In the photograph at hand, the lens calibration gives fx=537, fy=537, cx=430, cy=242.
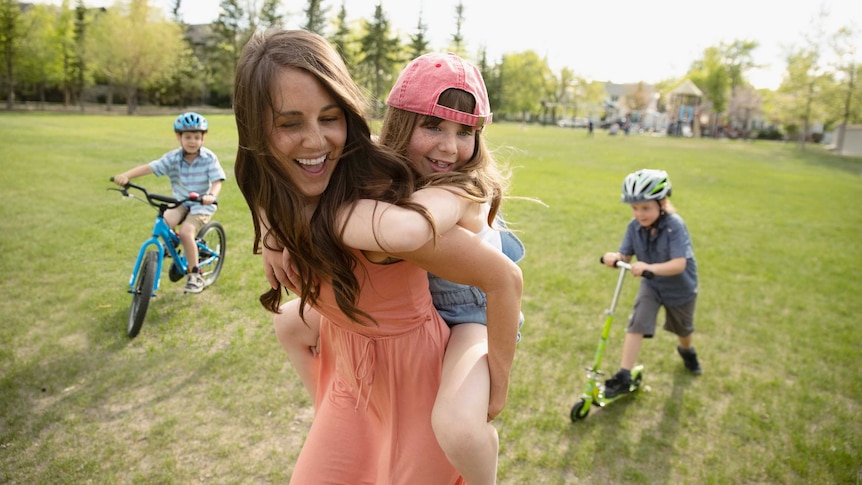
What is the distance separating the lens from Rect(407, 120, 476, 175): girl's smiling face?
2.05 meters

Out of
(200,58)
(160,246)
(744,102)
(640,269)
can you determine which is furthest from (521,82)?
(640,269)

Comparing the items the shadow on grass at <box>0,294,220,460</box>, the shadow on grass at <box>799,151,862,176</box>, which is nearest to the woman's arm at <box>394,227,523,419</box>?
the shadow on grass at <box>0,294,220,460</box>

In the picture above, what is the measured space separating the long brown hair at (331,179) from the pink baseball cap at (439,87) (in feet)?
0.86

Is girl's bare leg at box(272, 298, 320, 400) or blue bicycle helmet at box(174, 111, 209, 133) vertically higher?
blue bicycle helmet at box(174, 111, 209, 133)

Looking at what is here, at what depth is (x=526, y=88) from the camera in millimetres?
84875

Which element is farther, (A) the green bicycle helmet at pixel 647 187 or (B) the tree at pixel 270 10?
(B) the tree at pixel 270 10

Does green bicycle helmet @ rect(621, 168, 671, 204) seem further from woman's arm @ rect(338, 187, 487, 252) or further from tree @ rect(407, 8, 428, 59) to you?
tree @ rect(407, 8, 428, 59)

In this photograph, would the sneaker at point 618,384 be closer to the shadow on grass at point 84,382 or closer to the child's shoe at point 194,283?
the shadow on grass at point 84,382

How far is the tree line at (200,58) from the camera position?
4419 cm

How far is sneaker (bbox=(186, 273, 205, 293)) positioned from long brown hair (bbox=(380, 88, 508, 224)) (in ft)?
17.3

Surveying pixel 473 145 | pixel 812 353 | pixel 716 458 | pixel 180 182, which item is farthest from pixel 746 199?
pixel 473 145

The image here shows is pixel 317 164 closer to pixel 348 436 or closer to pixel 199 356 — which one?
pixel 348 436

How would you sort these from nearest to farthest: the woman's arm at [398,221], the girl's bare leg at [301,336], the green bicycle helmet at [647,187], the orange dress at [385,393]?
the woman's arm at [398,221] → the orange dress at [385,393] → the girl's bare leg at [301,336] → the green bicycle helmet at [647,187]

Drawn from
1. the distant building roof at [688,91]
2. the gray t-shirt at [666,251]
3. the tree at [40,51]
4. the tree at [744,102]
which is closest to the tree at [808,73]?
Answer: the distant building roof at [688,91]
